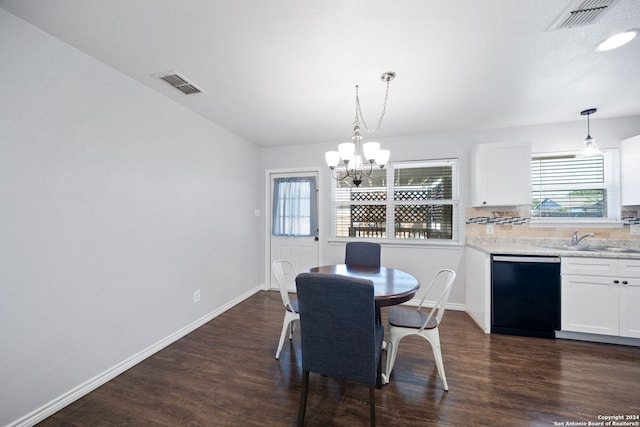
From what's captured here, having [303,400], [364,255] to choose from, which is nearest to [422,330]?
[303,400]

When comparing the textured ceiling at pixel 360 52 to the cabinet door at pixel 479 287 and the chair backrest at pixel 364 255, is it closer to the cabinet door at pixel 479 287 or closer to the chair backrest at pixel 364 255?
the chair backrest at pixel 364 255

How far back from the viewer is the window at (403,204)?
366 centimetres

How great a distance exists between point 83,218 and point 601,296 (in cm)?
466

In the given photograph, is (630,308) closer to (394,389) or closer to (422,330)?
(422,330)

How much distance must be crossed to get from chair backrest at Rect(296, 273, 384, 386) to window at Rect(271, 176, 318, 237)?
2.71 m

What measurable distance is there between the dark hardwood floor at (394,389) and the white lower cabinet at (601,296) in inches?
7.8

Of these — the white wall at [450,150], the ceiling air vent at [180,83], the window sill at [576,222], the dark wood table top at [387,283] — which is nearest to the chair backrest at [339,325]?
the dark wood table top at [387,283]

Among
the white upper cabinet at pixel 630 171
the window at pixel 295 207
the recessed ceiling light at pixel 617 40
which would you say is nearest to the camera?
the recessed ceiling light at pixel 617 40

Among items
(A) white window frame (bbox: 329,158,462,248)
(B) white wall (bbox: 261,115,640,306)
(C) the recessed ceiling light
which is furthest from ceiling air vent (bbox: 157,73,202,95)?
(C) the recessed ceiling light

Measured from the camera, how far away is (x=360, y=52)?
71.1 inches

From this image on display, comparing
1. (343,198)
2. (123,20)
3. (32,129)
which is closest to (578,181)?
(343,198)

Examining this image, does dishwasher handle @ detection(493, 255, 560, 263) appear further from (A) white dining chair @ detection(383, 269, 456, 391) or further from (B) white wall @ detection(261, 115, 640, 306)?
(A) white dining chair @ detection(383, 269, 456, 391)

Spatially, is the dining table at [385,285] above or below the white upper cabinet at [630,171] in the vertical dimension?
below

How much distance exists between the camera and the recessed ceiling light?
5.33ft
